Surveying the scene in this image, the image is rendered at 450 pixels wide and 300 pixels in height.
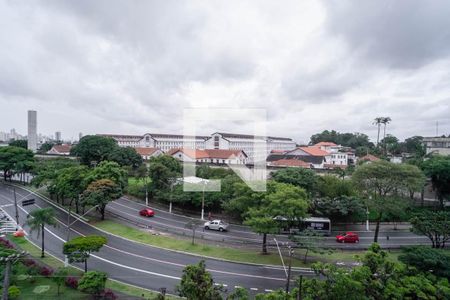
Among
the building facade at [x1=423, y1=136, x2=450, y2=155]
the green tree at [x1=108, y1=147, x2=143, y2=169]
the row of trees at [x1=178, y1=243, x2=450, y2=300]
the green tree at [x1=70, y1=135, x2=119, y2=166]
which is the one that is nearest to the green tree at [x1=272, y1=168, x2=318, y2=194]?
the row of trees at [x1=178, y1=243, x2=450, y2=300]

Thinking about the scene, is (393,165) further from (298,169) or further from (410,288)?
(410,288)

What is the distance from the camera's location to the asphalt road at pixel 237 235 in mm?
16469

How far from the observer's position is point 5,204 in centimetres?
2312

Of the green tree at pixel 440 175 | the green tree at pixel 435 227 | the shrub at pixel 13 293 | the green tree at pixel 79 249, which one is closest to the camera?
the shrub at pixel 13 293

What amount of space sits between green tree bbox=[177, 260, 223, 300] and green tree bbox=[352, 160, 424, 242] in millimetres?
12656

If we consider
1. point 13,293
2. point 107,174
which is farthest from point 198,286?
point 107,174

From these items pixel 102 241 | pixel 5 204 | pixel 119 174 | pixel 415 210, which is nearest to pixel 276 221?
pixel 102 241

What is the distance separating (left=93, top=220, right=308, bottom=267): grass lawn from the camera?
539 inches

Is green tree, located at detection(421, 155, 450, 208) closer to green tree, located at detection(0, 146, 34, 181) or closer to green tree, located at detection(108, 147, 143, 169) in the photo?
green tree, located at detection(108, 147, 143, 169)

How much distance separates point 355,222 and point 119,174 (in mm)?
18425

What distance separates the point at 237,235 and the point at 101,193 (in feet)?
Result: 31.3

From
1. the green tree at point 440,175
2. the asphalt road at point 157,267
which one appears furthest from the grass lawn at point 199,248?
the green tree at point 440,175

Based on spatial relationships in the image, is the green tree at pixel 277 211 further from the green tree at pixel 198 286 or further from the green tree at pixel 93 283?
the green tree at pixel 93 283

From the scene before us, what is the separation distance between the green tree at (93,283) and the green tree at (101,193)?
29.3ft
